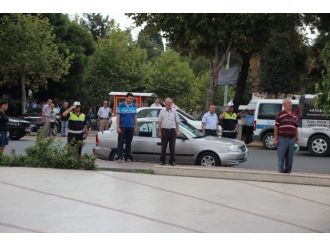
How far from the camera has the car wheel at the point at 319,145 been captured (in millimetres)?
18672

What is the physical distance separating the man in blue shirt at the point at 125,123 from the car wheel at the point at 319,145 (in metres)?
7.93

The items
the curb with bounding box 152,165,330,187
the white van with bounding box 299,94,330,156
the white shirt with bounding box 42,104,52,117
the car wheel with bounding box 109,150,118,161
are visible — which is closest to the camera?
the curb with bounding box 152,165,330,187

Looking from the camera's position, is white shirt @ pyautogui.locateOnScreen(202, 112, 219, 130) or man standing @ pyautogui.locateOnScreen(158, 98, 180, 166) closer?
man standing @ pyautogui.locateOnScreen(158, 98, 180, 166)

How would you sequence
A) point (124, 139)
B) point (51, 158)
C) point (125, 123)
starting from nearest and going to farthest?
point (51, 158)
point (125, 123)
point (124, 139)

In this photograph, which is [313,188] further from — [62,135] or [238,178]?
[62,135]

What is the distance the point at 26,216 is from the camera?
7.50m

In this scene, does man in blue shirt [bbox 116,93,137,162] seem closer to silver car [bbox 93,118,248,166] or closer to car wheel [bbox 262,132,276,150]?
silver car [bbox 93,118,248,166]

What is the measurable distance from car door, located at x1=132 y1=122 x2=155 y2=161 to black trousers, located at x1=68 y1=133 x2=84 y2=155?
53.9 inches

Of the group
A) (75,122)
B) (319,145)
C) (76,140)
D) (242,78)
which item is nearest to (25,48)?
(242,78)

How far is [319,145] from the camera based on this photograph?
18.8 meters

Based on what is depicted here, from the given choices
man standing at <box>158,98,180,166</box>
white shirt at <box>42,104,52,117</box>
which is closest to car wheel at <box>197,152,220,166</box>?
man standing at <box>158,98,180,166</box>

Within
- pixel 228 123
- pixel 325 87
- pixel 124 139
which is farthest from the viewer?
pixel 228 123

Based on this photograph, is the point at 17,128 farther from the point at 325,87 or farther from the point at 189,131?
the point at 325,87

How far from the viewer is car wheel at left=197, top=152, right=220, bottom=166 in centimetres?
1342
